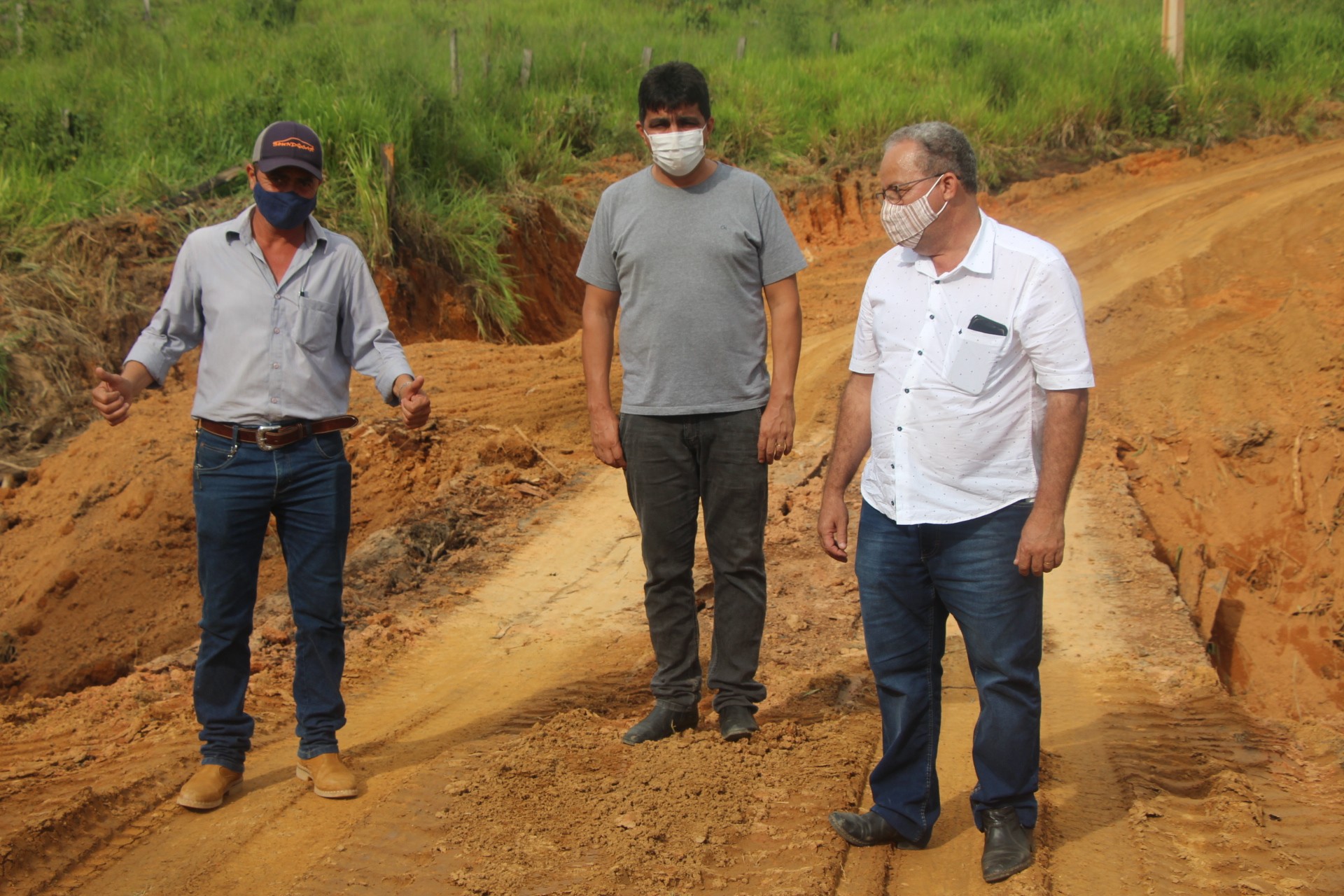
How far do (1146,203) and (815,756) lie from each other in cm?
1091

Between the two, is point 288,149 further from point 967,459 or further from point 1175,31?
point 1175,31

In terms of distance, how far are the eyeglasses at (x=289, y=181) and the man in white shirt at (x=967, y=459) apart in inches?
72.3

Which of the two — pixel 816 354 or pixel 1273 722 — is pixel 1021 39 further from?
pixel 1273 722

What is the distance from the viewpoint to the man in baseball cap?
3.40 m

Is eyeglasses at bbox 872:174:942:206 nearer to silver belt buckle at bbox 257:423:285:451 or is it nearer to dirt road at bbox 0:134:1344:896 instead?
dirt road at bbox 0:134:1344:896

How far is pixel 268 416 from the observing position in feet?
11.1

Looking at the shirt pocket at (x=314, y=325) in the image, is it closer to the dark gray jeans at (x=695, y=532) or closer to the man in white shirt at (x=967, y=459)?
Result: the dark gray jeans at (x=695, y=532)

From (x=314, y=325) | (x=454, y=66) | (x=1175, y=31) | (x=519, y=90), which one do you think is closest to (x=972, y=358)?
(x=314, y=325)

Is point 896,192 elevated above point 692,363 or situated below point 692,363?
above

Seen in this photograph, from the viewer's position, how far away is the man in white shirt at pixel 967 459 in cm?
275

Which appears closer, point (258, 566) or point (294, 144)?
point (294, 144)

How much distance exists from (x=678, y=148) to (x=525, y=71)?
470 inches

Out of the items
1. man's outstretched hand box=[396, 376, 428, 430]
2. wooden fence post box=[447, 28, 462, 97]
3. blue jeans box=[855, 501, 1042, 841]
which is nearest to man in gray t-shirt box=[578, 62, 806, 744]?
man's outstretched hand box=[396, 376, 428, 430]

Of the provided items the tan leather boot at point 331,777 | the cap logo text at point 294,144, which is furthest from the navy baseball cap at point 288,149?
the tan leather boot at point 331,777
